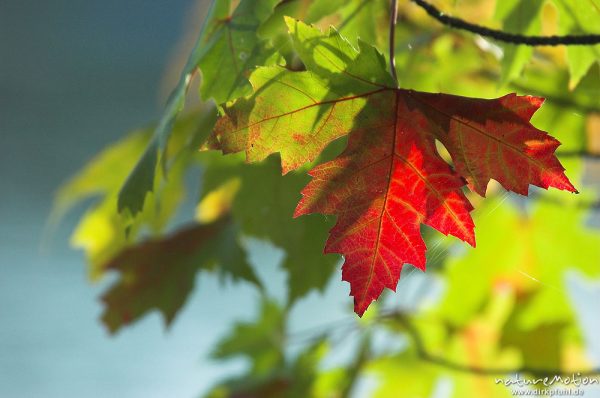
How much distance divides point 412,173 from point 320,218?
0.17 meters

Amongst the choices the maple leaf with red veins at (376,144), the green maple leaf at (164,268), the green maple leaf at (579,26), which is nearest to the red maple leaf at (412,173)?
the maple leaf with red veins at (376,144)

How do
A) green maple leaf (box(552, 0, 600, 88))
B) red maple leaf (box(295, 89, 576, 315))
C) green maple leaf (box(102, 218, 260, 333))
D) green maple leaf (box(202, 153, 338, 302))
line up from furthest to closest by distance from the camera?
green maple leaf (box(102, 218, 260, 333))
green maple leaf (box(202, 153, 338, 302))
green maple leaf (box(552, 0, 600, 88))
red maple leaf (box(295, 89, 576, 315))

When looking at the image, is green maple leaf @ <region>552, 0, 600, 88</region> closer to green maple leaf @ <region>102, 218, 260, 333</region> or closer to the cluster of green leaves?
the cluster of green leaves

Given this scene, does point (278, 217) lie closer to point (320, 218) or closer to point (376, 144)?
point (320, 218)

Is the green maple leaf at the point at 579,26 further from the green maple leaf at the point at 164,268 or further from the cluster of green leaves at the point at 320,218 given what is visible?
the green maple leaf at the point at 164,268

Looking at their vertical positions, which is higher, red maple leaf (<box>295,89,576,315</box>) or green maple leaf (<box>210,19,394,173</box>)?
green maple leaf (<box>210,19,394,173</box>)

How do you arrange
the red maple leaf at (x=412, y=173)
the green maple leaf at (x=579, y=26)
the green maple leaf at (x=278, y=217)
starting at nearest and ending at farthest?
the red maple leaf at (x=412, y=173), the green maple leaf at (x=579, y=26), the green maple leaf at (x=278, y=217)

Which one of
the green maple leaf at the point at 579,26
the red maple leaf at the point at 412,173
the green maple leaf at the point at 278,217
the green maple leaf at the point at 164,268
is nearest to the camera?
the red maple leaf at the point at 412,173

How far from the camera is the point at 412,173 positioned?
37 centimetres

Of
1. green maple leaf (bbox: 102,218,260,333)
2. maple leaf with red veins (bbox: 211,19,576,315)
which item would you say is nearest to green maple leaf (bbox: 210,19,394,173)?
maple leaf with red veins (bbox: 211,19,576,315)

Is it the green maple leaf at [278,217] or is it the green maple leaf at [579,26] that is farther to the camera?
the green maple leaf at [278,217]

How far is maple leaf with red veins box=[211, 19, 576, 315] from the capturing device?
354 mm

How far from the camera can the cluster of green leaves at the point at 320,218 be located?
432mm

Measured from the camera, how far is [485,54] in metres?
0.70
